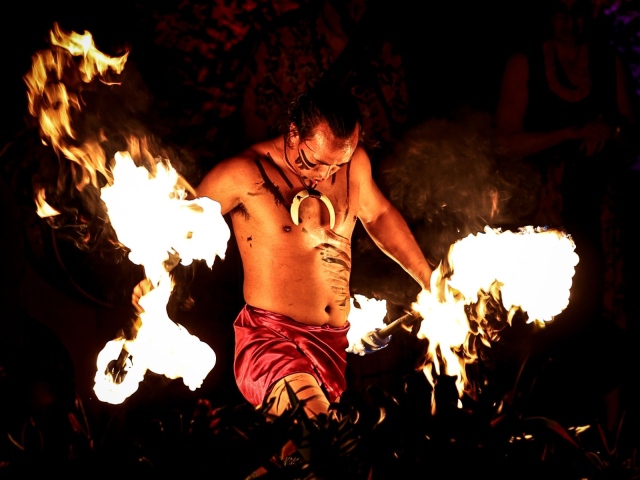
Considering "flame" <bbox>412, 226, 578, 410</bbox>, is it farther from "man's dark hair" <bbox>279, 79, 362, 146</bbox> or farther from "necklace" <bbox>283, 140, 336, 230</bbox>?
"man's dark hair" <bbox>279, 79, 362, 146</bbox>

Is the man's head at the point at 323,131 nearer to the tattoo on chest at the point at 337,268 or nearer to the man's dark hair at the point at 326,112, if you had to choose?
the man's dark hair at the point at 326,112

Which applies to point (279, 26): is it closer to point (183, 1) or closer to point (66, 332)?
point (183, 1)

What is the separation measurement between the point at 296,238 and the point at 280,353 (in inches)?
19.6

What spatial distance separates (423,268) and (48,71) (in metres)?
1.81

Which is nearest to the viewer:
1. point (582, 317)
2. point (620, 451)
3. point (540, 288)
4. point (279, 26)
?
point (620, 451)

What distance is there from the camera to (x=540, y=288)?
3.52 meters

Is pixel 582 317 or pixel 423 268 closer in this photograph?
pixel 423 268

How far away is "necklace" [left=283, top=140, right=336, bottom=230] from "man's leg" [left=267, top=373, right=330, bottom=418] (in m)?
0.67

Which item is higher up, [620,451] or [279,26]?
[279,26]

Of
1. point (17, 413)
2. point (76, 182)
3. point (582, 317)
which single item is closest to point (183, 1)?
point (76, 182)

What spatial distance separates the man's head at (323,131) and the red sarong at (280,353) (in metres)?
0.63

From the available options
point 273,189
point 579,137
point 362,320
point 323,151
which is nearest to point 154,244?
point 273,189

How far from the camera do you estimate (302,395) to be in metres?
3.22

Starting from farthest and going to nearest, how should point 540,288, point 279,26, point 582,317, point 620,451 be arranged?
point 582,317
point 279,26
point 540,288
point 620,451
